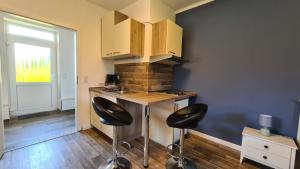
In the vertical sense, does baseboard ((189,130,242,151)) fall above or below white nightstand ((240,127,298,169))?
below

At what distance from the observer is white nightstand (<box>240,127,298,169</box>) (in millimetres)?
1532

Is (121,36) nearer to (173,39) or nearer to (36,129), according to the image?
(173,39)

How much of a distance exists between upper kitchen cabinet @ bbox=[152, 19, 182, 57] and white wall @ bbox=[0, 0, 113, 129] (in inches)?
46.7

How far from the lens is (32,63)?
→ 3.46 metres

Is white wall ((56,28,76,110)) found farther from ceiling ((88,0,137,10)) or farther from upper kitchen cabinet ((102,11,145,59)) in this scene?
upper kitchen cabinet ((102,11,145,59))

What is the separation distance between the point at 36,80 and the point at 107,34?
2.48 m

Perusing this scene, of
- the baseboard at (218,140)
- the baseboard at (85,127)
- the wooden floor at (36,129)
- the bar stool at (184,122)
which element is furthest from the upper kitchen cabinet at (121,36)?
the baseboard at (218,140)

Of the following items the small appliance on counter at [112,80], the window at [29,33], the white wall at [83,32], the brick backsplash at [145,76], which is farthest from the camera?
the window at [29,33]

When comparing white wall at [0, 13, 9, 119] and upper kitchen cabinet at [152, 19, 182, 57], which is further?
white wall at [0, 13, 9, 119]

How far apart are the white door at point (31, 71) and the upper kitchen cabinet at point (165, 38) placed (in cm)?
307

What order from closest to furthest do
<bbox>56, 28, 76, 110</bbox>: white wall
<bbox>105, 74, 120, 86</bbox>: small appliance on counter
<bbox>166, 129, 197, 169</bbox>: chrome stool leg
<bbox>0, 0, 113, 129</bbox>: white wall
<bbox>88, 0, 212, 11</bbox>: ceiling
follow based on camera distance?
<bbox>166, 129, 197, 169</bbox>: chrome stool leg < <bbox>0, 0, 113, 129</bbox>: white wall < <bbox>88, 0, 212, 11</bbox>: ceiling < <bbox>105, 74, 120, 86</bbox>: small appliance on counter < <bbox>56, 28, 76, 110</bbox>: white wall

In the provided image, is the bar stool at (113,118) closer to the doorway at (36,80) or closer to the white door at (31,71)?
the doorway at (36,80)

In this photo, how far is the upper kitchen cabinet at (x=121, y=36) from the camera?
2188mm

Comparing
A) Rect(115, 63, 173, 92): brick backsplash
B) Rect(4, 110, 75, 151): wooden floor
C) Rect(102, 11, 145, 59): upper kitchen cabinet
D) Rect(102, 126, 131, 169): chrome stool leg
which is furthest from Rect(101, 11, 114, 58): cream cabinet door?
Rect(4, 110, 75, 151): wooden floor
